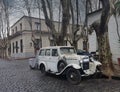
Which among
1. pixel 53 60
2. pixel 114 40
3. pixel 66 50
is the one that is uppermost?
pixel 114 40

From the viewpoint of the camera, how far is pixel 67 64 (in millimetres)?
10977

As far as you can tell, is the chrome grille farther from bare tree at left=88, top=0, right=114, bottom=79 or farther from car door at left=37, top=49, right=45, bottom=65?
car door at left=37, top=49, right=45, bottom=65

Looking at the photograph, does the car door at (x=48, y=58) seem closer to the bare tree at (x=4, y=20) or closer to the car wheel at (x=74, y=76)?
the car wheel at (x=74, y=76)

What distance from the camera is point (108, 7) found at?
10742 mm

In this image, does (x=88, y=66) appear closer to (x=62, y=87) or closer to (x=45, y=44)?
(x=62, y=87)

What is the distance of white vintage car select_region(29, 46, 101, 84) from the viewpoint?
1030cm

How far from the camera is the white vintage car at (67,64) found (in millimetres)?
10297

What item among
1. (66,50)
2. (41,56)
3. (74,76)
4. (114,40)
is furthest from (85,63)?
(114,40)

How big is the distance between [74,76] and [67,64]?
1012mm

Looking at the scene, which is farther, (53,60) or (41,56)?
(41,56)

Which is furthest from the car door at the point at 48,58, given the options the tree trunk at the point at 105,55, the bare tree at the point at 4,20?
the bare tree at the point at 4,20

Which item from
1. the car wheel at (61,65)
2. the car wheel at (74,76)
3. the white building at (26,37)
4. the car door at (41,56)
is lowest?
the car wheel at (74,76)

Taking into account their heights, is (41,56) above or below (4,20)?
below

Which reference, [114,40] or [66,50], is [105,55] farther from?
[114,40]
